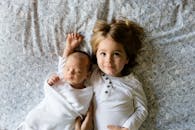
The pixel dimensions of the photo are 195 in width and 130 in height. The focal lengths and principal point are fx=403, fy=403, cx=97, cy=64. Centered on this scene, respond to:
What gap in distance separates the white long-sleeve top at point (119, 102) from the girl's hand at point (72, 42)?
1.7 inches

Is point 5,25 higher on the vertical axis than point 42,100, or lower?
higher

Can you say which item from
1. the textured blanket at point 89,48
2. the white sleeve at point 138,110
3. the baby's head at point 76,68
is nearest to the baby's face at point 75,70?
the baby's head at point 76,68

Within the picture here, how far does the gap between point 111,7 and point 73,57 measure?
28 cm

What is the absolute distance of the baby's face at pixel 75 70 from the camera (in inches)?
65.3

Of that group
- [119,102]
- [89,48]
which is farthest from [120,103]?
[89,48]

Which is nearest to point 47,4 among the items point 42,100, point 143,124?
point 42,100

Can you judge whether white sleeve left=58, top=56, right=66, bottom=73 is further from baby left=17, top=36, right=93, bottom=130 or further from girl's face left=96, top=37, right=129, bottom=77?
girl's face left=96, top=37, right=129, bottom=77

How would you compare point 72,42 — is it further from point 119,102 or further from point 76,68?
point 119,102

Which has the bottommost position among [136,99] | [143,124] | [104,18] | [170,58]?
[143,124]

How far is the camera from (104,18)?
174 centimetres

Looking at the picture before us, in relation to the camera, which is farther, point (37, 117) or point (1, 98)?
point (1, 98)

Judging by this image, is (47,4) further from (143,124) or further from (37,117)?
(143,124)

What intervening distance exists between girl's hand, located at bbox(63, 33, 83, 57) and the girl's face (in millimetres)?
113

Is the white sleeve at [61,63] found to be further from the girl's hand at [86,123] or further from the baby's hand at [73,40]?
the girl's hand at [86,123]
